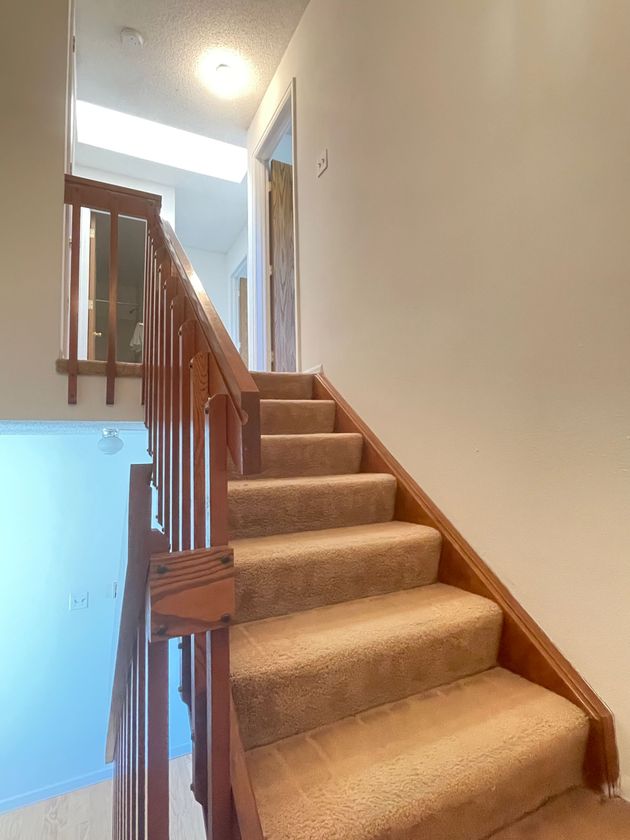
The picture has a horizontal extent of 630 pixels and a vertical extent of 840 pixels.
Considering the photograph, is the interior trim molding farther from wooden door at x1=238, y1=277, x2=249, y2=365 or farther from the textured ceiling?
wooden door at x1=238, y1=277, x2=249, y2=365

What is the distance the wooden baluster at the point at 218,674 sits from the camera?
0.76 metres

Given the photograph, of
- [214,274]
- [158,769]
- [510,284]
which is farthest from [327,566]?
[214,274]

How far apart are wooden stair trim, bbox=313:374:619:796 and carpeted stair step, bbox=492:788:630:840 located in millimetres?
58

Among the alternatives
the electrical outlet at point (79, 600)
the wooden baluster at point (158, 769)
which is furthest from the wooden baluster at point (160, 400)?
the electrical outlet at point (79, 600)

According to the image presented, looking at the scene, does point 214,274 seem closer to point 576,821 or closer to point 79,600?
point 79,600

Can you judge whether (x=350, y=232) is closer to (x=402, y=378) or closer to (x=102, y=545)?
(x=402, y=378)

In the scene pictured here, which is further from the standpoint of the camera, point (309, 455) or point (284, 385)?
point (284, 385)

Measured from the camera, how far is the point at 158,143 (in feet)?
13.5

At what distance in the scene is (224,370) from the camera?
88 cm

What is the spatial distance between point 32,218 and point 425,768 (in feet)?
8.22

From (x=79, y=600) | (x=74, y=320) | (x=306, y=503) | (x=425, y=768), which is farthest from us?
(x=79, y=600)

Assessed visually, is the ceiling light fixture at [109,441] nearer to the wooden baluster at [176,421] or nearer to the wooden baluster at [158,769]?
the wooden baluster at [176,421]

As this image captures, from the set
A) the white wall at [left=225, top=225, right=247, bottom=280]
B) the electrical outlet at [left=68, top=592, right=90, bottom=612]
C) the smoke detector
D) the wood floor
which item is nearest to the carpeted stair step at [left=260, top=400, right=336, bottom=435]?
the electrical outlet at [left=68, top=592, right=90, bottom=612]

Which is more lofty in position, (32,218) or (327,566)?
(32,218)
